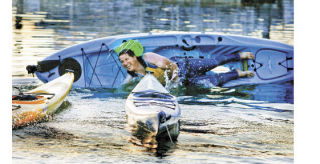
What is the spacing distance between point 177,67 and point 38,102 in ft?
4.82

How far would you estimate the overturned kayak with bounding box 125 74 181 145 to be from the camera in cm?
377

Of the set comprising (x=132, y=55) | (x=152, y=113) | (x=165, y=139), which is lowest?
(x=165, y=139)

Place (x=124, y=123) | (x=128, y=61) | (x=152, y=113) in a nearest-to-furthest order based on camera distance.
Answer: (x=152, y=113)
(x=124, y=123)
(x=128, y=61)

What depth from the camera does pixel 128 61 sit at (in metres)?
5.02

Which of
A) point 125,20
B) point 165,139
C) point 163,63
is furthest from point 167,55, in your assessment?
point 125,20

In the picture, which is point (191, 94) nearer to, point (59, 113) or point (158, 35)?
point (158, 35)

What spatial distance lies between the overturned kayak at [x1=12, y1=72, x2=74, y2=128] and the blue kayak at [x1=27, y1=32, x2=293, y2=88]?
7.1 inches

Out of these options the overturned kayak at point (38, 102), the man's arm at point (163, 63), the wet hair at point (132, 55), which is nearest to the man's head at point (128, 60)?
the wet hair at point (132, 55)

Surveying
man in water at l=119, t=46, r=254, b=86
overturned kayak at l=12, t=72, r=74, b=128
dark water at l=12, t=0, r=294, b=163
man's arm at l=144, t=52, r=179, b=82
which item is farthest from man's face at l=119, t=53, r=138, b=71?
overturned kayak at l=12, t=72, r=74, b=128

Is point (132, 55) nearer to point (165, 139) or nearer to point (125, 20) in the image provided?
point (165, 139)

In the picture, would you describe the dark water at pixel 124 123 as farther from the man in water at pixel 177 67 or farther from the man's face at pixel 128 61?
the man's face at pixel 128 61

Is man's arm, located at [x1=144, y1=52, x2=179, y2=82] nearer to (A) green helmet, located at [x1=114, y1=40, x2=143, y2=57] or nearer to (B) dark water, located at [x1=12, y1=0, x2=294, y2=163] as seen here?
(A) green helmet, located at [x1=114, y1=40, x2=143, y2=57]

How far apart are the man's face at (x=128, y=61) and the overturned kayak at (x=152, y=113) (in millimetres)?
616
